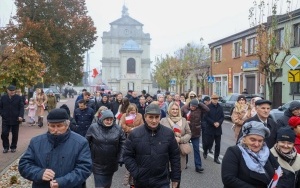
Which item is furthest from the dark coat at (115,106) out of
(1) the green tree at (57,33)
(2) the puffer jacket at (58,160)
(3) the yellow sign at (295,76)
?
(1) the green tree at (57,33)

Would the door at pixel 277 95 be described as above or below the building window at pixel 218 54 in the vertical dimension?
below

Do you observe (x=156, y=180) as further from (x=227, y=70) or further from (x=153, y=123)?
(x=227, y=70)

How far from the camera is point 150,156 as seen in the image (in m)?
4.49

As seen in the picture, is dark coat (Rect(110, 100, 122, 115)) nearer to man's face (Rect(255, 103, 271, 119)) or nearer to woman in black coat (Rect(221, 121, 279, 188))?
man's face (Rect(255, 103, 271, 119))

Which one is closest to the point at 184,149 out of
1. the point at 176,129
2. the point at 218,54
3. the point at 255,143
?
the point at 176,129

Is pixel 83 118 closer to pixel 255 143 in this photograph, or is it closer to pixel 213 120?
pixel 213 120

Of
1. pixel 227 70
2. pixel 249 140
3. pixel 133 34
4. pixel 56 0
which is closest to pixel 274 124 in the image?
pixel 249 140

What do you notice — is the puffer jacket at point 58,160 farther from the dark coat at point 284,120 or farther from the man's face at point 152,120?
the dark coat at point 284,120

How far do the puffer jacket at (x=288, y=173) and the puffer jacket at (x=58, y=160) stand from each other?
210 cm

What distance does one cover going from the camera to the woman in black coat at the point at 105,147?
19.0 ft

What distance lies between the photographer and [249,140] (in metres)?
3.79

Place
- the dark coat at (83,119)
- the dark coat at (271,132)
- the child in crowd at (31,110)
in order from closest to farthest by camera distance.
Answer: the dark coat at (271,132) → the dark coat at (83,119) → the child in crowd at (31,110)

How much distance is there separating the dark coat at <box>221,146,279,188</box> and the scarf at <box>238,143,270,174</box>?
33 mm

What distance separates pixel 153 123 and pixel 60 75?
81.0 feet
